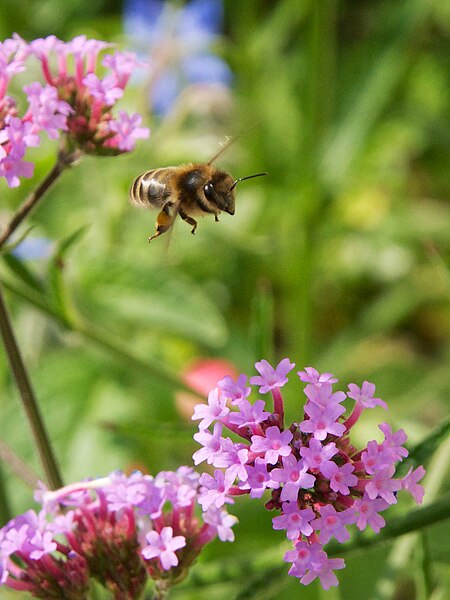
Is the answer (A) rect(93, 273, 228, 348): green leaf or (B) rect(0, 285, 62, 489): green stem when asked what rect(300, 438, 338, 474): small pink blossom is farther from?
(A) rect(93, 273, 228, 348): green leaf

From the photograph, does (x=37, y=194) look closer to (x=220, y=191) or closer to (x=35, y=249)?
(x=220, y=191)

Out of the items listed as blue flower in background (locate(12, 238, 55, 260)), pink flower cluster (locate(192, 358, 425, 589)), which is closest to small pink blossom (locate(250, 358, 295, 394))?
pink flower cluster (locate(192, 358, 425, 589))

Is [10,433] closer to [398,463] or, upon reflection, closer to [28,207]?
[28,207]

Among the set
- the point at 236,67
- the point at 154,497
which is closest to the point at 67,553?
the point at 154,497

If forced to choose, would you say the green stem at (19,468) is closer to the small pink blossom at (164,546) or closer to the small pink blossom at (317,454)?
the small pink blossom at (164,546)

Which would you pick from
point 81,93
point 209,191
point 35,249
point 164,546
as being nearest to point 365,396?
point 164,546

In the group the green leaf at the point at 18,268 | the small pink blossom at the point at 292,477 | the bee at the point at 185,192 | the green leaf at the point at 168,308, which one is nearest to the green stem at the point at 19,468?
the green leaf at the point at 18,268
